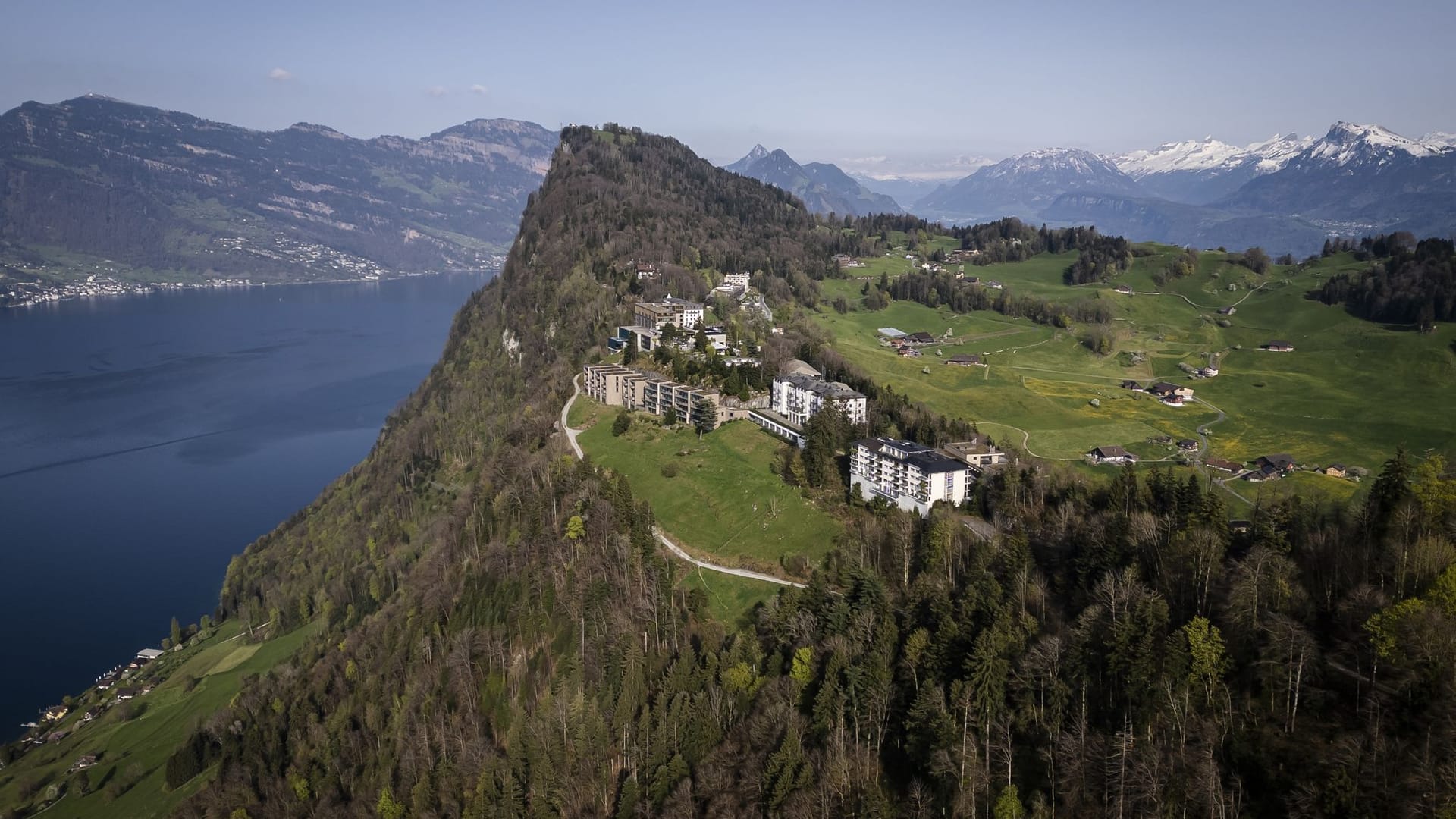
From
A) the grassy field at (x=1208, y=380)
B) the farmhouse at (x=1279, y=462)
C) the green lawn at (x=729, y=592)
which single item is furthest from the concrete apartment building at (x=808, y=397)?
the farmhouse at (x=1279, y=462)

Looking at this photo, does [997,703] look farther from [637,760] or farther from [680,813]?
[637,760]

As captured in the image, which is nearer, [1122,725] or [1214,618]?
[1122,725]

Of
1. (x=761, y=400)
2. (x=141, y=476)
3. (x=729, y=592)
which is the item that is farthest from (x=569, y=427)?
(x=141, y=476)

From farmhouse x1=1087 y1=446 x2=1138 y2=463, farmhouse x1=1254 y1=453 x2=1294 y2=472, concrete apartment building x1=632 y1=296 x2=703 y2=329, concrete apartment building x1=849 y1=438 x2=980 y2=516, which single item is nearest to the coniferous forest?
concrete apartment building x1=849 y1=438 x2=980 y2=516

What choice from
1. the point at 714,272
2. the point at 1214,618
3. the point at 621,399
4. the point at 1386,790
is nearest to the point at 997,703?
the point at 1214,618

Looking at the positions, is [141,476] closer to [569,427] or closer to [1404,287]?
[569,427]

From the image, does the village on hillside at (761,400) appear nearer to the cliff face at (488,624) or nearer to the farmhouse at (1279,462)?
the cliff face at (488,624)
